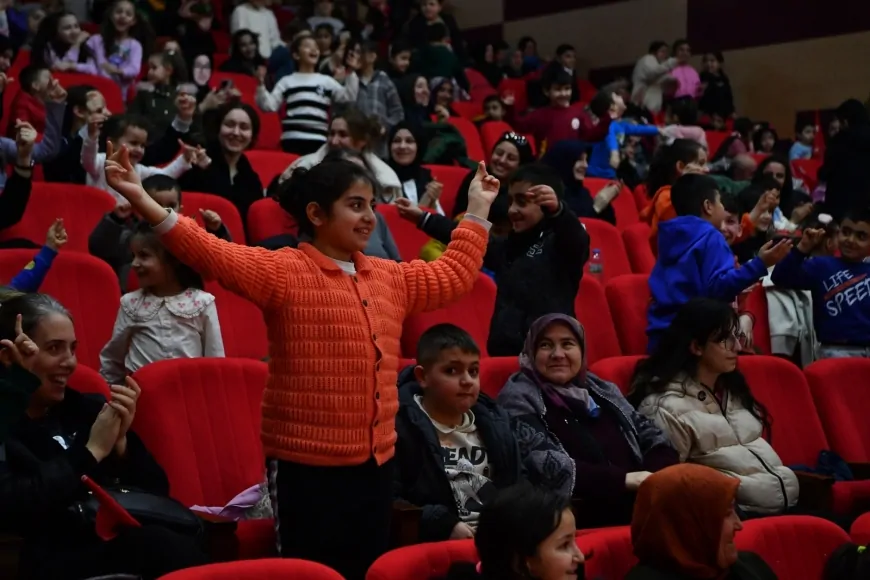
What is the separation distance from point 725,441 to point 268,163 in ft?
7.28

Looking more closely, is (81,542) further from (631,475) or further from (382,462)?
(631,475)

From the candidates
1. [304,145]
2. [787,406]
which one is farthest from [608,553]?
[304,145]

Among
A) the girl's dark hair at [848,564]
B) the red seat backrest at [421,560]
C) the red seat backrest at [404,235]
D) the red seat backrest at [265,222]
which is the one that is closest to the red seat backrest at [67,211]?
the red seat backrest at [265,222]

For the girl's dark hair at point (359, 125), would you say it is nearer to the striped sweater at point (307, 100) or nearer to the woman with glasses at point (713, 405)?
the striped sweater at point (307, 100)


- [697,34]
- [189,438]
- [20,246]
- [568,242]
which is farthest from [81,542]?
[697,34]

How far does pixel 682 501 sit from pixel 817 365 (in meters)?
1.32

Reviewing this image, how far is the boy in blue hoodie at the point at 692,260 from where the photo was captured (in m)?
3.06

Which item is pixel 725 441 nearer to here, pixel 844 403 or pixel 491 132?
pixel 844 403

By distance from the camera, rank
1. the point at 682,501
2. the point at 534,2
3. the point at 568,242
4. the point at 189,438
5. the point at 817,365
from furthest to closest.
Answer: the point at 534,2 < the point at 817,365 < the point at 568,242 < the point at 189,438 < the point at 682,501

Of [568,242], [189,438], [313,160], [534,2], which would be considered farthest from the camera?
[534,2]

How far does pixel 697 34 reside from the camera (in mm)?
8031

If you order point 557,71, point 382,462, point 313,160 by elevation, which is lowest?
point 382,462

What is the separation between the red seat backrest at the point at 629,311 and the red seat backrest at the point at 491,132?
252cm

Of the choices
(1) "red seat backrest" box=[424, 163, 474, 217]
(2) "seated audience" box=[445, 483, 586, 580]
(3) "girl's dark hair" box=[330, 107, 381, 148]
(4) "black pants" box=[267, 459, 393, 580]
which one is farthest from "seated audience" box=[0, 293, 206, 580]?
(1) "red seat backrest" box=[424, 163, 474, 217]
